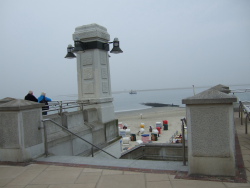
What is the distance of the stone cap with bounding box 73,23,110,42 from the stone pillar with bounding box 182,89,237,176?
5.56 metres

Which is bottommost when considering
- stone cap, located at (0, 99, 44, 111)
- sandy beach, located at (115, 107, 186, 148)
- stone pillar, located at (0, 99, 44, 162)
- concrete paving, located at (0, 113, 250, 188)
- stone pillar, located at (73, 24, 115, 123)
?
sandy beach, located at (115, 107, 186, 148)

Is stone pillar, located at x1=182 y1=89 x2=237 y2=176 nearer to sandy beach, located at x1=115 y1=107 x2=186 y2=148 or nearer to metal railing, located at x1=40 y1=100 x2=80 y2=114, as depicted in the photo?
metal railing, located at x1=40 y1=100 x2=80 y2=114

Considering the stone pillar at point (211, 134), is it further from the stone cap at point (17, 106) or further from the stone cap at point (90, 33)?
the stone cap at point (90, 33)

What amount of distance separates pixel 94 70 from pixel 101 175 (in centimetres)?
501

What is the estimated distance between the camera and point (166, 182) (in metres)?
3.70

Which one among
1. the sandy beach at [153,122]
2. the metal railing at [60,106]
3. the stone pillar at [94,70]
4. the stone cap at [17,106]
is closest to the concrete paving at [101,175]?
the stone cap at [17,106]

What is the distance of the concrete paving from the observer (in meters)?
3.67

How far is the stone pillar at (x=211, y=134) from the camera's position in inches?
147

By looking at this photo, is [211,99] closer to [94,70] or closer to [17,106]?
[17,106]

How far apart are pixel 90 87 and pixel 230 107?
18.9 feet

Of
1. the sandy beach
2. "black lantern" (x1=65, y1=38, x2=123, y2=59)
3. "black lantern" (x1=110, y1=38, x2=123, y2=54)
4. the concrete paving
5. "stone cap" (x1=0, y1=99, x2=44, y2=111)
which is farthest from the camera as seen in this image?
the sandy beach

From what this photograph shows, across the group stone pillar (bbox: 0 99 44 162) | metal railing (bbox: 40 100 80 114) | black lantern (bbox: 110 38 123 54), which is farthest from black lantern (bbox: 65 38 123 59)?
stone pillar (bbox: 0 99 44 162)

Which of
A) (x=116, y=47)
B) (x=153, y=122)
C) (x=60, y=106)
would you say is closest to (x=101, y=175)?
(x=60, y=106)

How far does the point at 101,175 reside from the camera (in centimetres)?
417
